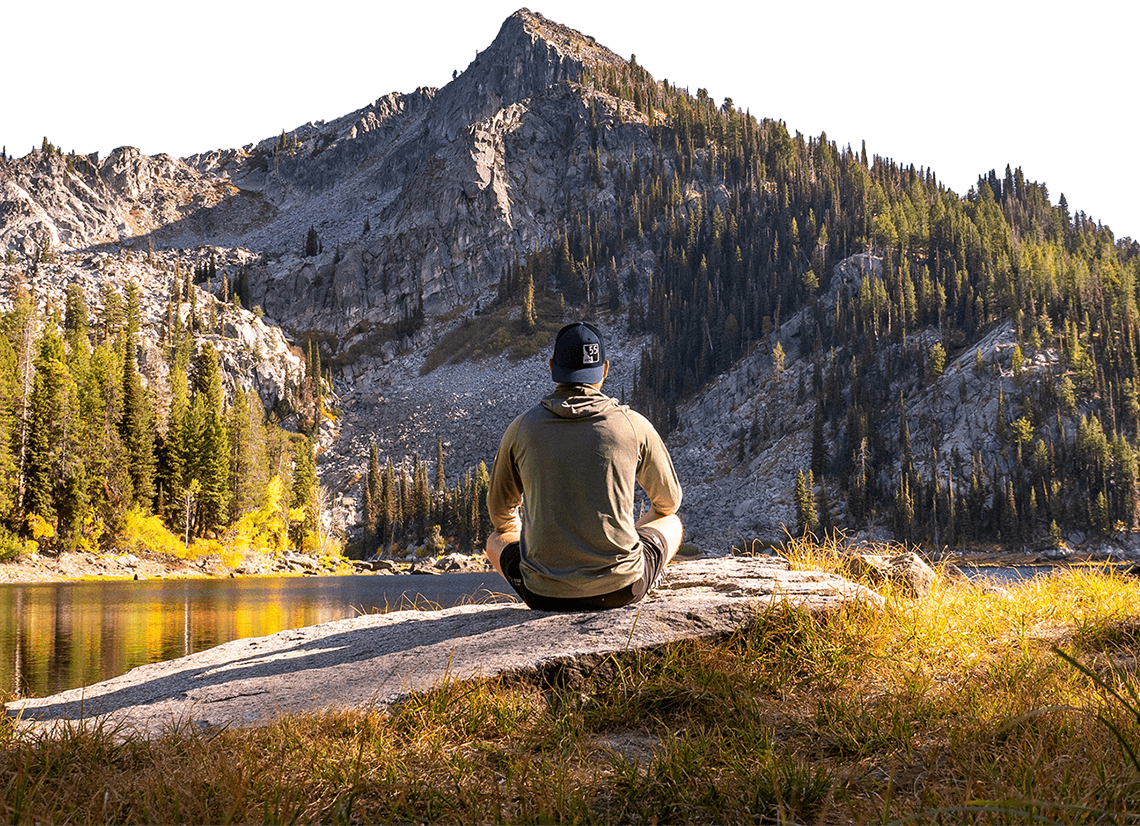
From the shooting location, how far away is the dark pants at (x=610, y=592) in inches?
156

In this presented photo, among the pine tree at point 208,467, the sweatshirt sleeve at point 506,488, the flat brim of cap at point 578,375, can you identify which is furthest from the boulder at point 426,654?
the pine tree at point 208,467

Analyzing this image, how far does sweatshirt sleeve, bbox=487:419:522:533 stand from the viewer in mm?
3805

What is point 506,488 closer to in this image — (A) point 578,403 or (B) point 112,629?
(A) point 578,403

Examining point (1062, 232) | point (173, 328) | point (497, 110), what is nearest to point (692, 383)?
point (1062, 232)

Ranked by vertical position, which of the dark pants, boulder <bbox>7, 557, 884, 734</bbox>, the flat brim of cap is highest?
the flat brim of cap

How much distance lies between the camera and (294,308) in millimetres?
162250

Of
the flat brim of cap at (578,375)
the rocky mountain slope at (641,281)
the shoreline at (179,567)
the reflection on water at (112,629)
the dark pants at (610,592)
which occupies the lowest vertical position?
the shoreline at (179,567)

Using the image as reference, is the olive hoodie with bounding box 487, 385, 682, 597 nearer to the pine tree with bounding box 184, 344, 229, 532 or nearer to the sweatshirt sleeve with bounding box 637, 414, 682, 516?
the sweatshirt sleeve with bounding box 637, 414, 682, 516

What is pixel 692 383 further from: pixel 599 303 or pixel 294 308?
pixel 294 308

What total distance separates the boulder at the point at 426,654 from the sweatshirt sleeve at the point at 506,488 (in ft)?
1.93

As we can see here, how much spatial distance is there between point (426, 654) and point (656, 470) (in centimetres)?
157

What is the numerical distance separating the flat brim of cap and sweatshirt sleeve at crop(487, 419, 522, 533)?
32 centimetres

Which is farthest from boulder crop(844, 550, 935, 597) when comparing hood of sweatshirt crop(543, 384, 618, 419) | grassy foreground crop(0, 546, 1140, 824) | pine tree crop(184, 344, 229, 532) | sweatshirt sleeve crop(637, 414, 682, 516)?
pine tree crop(184, 344, 229, 532)

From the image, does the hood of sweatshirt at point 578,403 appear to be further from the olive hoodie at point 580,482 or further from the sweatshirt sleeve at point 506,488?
the sweatshirt sleeve at point 506,488
